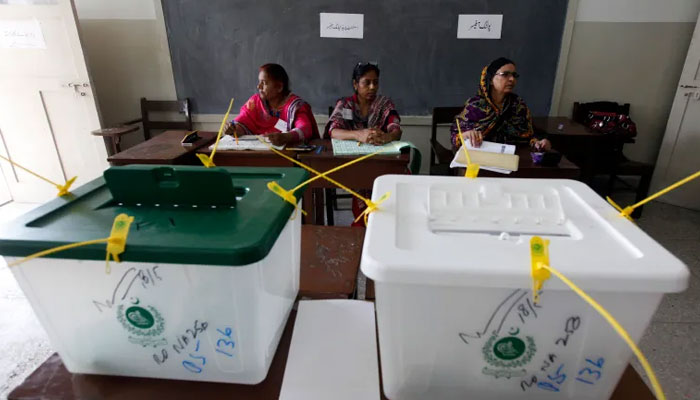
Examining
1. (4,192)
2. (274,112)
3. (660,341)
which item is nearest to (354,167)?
(274,112)

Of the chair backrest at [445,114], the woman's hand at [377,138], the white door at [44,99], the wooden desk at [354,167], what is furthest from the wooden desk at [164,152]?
the chair backrest at [445,114]

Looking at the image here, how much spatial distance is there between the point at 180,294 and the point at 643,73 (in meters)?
3.73

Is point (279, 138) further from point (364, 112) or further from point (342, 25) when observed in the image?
point (342, 25)

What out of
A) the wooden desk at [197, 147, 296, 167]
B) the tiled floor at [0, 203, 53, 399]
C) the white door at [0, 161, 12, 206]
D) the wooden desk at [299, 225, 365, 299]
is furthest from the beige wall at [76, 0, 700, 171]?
the wooden desk at [299, 225, 365, 299]

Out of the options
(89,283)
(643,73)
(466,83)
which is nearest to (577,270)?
(89,283)

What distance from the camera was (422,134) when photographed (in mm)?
3213

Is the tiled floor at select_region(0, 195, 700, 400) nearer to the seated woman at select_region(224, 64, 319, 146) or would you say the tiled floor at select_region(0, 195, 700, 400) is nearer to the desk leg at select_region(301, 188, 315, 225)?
the desk leg at select_region(301, 188, 315, 225)

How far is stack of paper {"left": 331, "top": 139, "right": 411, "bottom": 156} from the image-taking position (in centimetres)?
178

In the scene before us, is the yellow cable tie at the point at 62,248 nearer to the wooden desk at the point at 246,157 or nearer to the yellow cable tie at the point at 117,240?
the yellow cable tie at the point at 117,240

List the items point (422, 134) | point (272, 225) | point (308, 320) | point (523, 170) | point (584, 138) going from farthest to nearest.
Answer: point (422, 134), point (584, 138), point (523, 170), point (308, 320), point (272, 225)

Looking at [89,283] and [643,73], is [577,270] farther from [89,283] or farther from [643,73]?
[643,73]

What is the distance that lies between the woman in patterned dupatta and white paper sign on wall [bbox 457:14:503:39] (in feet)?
3.47

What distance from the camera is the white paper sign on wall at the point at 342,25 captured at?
2.90 m

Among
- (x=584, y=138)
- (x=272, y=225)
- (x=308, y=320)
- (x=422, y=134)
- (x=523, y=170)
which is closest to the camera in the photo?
(x=272, y=225)
